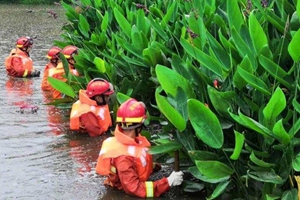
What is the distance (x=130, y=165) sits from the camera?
4367mm

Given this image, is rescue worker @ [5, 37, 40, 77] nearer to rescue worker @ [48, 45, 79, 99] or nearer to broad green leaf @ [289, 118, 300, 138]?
rescue worker @ [48, 45, 79, 99]

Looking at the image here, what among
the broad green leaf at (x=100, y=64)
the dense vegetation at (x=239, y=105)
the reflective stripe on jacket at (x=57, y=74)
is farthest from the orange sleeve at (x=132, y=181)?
the reflective stripe on jacket at (x=57, y=74)

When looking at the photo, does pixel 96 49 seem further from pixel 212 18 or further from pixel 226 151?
pixel 226 151

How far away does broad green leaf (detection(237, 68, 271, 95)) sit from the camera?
11.6 feet

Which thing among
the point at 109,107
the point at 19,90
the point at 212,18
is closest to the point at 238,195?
the point at 212,18

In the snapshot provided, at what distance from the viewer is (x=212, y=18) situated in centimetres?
505

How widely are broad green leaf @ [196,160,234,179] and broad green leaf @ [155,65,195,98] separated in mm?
589

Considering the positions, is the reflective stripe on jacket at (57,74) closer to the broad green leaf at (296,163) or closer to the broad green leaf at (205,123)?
the broad green leaf at (205,123)

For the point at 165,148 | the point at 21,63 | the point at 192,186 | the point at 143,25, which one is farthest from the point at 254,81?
the point at 21,63

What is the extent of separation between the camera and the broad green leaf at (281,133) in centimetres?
327

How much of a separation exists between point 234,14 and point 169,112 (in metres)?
0.96

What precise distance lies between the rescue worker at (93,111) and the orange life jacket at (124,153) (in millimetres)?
1681

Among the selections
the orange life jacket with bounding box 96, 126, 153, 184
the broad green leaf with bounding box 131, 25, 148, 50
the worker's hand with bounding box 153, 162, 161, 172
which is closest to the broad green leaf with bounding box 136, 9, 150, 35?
the broad green leaf with bounding box 131, 25, 148, 50

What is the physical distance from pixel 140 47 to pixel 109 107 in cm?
115
